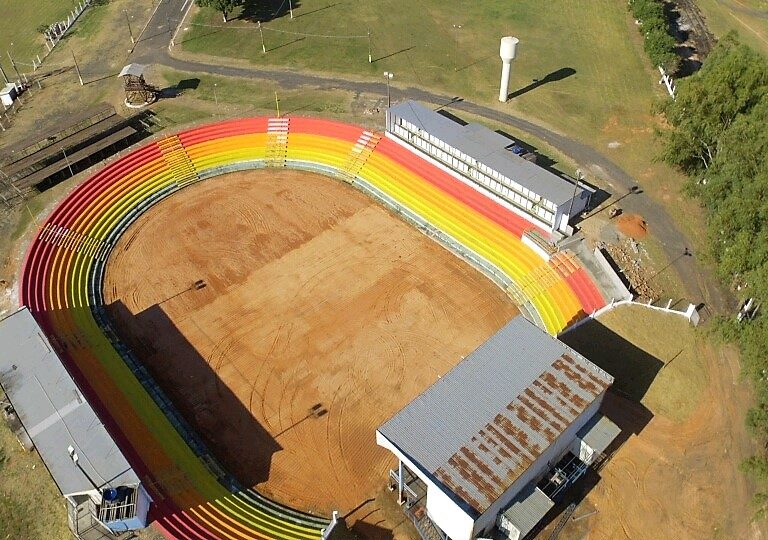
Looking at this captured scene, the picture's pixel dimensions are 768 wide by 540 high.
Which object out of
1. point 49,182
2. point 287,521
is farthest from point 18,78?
point 287,521

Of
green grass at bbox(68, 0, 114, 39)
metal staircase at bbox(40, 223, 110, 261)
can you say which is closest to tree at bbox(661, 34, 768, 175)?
metal staircase at bbox(40, 223, 110, 261)

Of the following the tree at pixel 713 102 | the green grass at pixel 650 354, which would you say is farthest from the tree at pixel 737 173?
the green grass at pixel 650 354

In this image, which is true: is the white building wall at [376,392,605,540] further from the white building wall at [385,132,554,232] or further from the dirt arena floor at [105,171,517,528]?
the white building wall at [385,132,554,232]

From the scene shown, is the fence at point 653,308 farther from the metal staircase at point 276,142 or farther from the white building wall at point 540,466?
the metal staircase at point 276,142

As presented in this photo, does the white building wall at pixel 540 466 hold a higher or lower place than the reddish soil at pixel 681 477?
higher

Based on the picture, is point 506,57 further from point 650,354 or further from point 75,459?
point 75,459

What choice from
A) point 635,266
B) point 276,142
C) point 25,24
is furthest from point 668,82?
point 25,24

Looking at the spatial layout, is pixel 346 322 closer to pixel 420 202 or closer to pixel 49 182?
pixel 420 202
